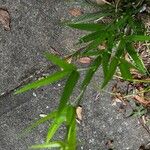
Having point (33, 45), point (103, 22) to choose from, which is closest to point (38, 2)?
point (33, 45)

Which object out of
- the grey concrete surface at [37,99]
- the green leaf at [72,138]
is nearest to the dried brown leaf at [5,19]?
the grey concrete surface at [37,99]

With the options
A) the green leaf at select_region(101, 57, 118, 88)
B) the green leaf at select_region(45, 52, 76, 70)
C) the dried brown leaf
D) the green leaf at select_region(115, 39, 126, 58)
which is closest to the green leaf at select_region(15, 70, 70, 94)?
the green leaf at select_region(45, 52, 76, 70)

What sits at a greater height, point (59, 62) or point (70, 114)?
point (59, 62)

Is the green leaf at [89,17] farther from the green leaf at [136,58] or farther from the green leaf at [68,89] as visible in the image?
the green leaf at [68,89]

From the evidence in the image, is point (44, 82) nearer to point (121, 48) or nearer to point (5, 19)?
point (121, 48)

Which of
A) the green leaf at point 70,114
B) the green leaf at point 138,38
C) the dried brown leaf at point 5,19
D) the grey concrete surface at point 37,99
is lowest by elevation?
the grey concrete surface at point 37,99

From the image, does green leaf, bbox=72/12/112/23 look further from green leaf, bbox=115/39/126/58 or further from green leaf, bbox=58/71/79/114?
green leaf, bbox=58/71/79/114

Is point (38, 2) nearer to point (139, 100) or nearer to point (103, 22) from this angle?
point (103, 22)

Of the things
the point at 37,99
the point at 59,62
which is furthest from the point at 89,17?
the point at 59,62

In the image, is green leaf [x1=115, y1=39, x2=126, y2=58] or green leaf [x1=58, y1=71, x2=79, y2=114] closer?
green leaf [x1=58, y1=71, x2=79, y2=114]
